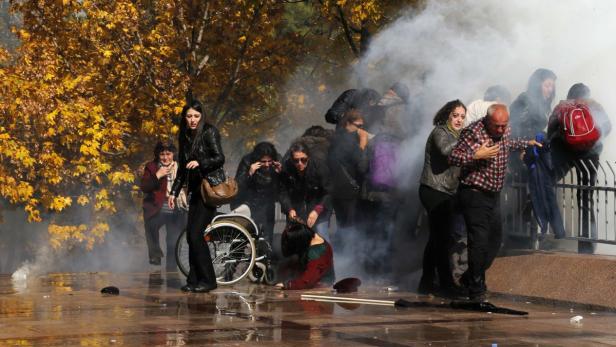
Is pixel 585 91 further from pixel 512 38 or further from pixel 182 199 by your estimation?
pixel 182 199

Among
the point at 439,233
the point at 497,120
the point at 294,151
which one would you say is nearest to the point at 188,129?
the point at 294,151

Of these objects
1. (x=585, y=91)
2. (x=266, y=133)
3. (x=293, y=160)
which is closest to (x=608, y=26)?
(x=585, y=91)

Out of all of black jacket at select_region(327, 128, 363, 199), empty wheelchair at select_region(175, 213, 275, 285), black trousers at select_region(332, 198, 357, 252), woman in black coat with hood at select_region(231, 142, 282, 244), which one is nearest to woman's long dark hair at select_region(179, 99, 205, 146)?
empty wheelchair at select_region(175, 213, 275, 285)

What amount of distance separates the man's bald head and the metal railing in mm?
1886

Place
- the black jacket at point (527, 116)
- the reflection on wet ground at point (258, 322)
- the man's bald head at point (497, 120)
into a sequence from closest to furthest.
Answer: the reflection on wet ground at point (258, 322) < the man's bald head at point (497, 120) < the black jacket at point (527, 116)

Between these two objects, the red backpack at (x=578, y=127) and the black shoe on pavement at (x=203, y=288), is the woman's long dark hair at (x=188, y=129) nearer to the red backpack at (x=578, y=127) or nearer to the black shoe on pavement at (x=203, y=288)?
the black shoe on pavement at (x=203, y=288)

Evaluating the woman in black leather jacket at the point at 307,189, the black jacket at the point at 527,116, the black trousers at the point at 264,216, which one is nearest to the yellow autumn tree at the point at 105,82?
the black trousers at the point at 264,216

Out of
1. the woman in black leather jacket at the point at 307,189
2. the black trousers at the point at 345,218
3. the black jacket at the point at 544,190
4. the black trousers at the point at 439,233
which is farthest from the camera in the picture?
the black trousers at the point at 345,218

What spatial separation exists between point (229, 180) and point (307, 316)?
9.06 feet

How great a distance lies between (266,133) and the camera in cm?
2684

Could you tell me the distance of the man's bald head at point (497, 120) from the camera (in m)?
11.5

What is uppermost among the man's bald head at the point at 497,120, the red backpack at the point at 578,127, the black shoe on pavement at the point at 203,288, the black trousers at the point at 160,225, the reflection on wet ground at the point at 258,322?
the red backpack at the point at 578,127

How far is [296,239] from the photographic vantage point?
13.7 metres

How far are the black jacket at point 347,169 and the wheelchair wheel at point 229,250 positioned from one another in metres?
1.15
